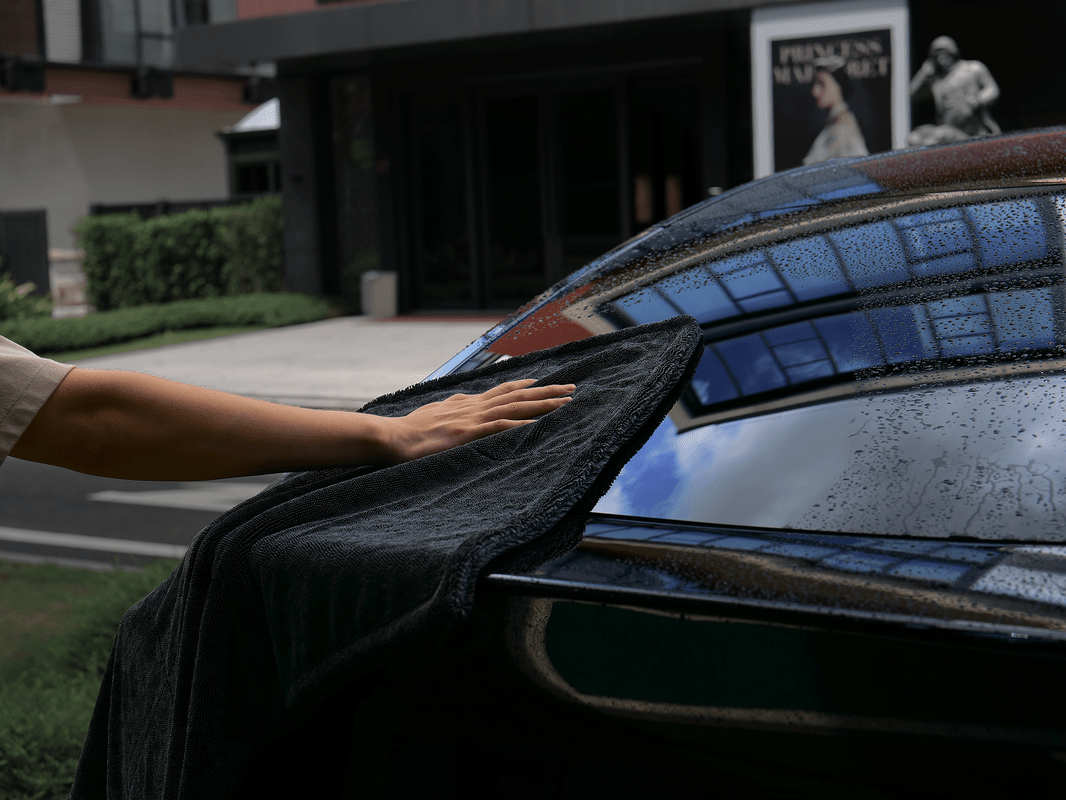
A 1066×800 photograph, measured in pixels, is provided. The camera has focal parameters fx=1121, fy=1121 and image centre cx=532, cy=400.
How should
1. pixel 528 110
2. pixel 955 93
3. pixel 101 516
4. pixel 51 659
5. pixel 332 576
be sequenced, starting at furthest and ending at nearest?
pixel 528 110 < pixel 955 93 < pixel 101 516 < pixel 51 659 < pixel 332 576

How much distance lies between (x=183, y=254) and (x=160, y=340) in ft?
12.4

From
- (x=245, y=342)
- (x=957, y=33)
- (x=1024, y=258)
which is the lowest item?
(x=245, y=342)

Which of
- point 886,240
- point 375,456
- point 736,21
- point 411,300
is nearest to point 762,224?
point 886,240

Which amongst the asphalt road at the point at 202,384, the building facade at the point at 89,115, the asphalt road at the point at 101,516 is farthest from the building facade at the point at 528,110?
the asphalt road at the point at 101,516

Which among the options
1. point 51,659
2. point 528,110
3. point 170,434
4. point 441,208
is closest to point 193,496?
point 51,659

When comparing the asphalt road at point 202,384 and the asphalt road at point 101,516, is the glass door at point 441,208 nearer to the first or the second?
the asphalt road at point 202,384

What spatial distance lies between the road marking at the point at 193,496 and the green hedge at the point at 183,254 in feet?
37.6

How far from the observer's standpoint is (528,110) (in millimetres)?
15797

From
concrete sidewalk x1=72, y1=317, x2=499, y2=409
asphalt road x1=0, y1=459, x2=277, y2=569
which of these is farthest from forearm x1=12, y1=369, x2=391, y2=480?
concrete sidewalk x1=72, y1=317, x2=499, y2=409

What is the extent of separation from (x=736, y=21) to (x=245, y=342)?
24.0ft

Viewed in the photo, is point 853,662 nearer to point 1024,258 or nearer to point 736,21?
point 1024,258

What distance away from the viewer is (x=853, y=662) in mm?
976

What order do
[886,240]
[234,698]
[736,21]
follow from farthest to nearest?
[736,21]
[886,240]
[234,698]

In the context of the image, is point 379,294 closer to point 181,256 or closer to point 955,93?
point 181,256
